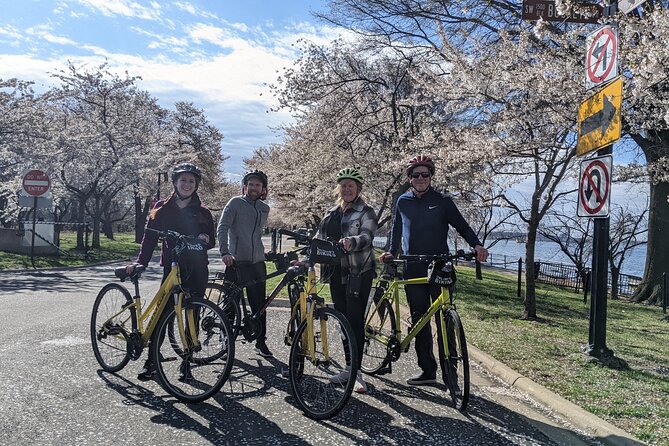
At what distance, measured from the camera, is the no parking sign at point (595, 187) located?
571cm

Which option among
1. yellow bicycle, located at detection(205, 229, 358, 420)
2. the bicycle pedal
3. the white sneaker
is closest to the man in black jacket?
the bicycle pedal

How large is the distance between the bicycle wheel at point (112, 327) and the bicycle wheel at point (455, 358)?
2.78 m

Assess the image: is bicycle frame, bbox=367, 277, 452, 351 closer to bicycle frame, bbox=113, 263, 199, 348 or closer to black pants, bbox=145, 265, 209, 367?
black pants, bbox=145, 265, 209, 367

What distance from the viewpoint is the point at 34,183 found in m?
16.6

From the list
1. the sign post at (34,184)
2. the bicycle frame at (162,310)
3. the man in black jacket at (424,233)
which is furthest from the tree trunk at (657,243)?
the sign post at (34,184)

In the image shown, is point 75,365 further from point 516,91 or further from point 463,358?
point 516,91

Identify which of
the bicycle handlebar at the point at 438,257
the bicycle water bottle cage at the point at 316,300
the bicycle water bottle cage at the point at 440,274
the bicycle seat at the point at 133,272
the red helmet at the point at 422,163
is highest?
the red helmet at the point at 422,163

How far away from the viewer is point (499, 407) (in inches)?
180

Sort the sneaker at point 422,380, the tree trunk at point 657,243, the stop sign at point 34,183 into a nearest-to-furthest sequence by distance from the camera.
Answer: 1. the sneaker at point 422,380
2. the tree trunk at point 657,243
3. the stop sign at point 34,183

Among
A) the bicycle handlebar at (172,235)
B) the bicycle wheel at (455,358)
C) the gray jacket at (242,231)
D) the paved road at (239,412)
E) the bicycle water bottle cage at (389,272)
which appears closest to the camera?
the paved road at (239,412)

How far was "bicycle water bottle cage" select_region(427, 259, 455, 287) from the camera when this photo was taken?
4496 mm

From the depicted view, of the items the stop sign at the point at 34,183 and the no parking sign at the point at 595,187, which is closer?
the no parking sign at the point at 595,187

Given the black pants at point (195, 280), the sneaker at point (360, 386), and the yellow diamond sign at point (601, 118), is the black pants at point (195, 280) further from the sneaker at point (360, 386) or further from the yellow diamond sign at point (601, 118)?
the yellow diamond sign at point (601, 118)

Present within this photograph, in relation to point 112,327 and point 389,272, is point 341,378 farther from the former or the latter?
point 112,327
